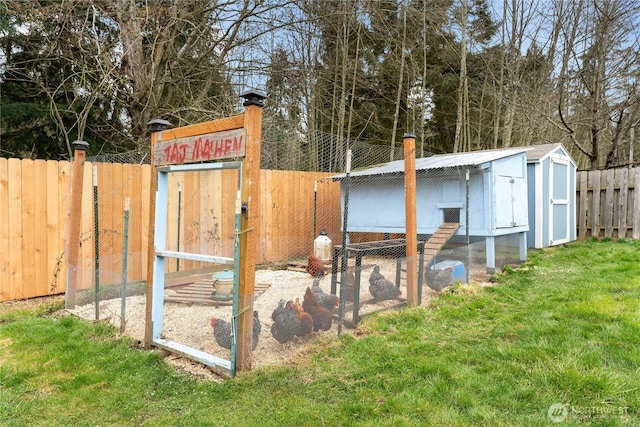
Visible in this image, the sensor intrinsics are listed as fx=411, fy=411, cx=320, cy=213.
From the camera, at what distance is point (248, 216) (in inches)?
105

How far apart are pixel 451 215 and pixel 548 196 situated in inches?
119

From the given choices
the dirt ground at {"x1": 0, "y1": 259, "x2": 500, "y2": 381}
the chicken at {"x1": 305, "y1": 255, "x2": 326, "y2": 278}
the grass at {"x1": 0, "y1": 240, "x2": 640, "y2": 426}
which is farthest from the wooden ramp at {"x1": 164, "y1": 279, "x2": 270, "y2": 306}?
the grass at {"x1": 0, "y1": 240, "x2": 640, "y2": 426}

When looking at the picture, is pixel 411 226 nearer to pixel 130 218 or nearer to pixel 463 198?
pixel 463 198

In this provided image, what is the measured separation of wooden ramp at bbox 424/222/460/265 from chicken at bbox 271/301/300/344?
1.85 meters

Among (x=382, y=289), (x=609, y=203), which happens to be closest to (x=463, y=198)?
(x=382, y=289)

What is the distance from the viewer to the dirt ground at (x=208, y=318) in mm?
3039

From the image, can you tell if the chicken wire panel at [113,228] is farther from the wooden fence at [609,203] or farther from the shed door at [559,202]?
the wooden fence at [609,203]

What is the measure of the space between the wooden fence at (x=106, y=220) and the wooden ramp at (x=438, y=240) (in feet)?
9.49

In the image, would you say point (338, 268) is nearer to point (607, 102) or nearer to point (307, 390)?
point (307, 390)

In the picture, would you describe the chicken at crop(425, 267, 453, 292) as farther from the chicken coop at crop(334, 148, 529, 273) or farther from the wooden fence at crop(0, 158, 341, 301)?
the wooden fence at crop(0, 158, 341, 301)

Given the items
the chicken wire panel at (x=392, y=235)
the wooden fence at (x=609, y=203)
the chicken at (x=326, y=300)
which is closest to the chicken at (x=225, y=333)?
the chicken at (x=326, y=300)

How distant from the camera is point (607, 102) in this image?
942cm

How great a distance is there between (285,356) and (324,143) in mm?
7080

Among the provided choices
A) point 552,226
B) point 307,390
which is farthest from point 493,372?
point 552,226
